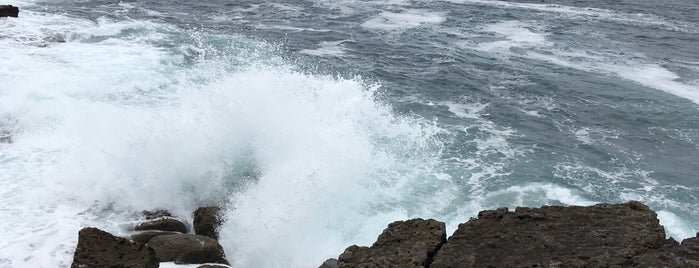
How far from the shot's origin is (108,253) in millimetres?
8398

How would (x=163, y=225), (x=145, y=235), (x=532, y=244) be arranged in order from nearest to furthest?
(x=532, y=244)
(x=145, y=235)
(x=163, y=225)

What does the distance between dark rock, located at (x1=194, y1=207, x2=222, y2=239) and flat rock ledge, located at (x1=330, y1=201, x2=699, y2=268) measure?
162 inches

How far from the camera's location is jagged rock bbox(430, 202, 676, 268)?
6.59m

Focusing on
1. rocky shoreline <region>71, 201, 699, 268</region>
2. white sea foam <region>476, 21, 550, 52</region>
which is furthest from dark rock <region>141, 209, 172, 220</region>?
white sea foam <region>476, 21, 550, 52</region>

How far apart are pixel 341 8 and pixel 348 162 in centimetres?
2042

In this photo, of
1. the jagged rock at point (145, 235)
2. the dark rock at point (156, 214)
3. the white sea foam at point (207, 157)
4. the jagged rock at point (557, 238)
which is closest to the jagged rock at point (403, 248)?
the jagged rock at point (557, 238)

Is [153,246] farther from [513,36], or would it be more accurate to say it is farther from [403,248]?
[513,36]

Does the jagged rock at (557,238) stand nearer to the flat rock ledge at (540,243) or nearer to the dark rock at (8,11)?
the flat rock ledge at (540,243)

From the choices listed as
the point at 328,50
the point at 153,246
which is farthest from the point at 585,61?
the point at 153,246

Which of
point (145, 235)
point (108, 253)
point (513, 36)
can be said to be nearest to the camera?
point (108, 253)

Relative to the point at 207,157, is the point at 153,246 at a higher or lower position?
lower

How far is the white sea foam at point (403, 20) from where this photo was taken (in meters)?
28.2

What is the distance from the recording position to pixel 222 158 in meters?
13.2

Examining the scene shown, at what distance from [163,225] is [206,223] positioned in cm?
72
